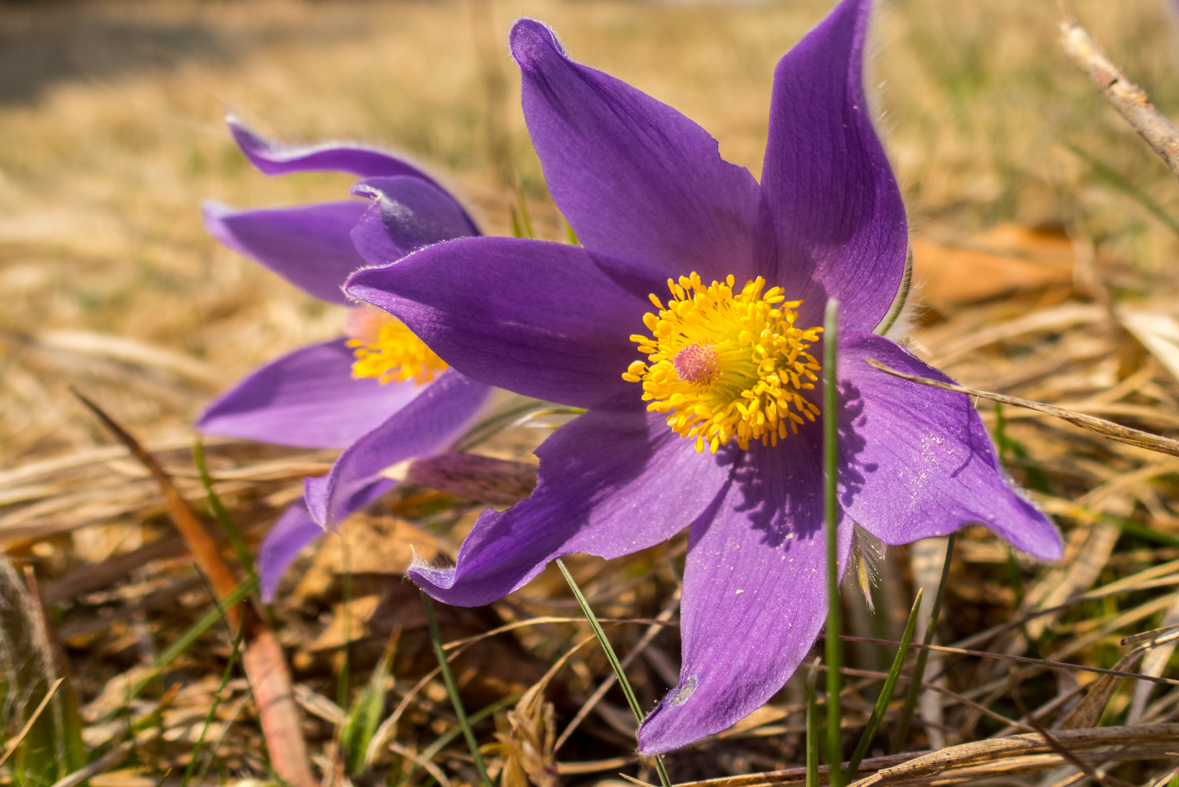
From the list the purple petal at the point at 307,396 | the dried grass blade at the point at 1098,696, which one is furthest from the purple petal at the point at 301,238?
the dried grass blade at the point at 1098,696

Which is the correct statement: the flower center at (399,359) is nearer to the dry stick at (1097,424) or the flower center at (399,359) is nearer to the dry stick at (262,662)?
the dry stick at (262,662)

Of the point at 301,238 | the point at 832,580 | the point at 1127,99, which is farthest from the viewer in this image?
the point at 301,238

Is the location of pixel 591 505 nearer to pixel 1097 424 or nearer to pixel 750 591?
pixel 750 591

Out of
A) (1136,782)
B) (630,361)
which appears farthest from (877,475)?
(1136,782)

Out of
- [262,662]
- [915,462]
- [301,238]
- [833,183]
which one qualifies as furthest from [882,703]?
[301,238]

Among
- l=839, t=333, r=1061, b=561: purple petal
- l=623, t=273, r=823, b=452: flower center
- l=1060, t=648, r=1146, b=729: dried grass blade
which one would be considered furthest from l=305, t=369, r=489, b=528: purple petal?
l=1060, t=648, r=1146, b=729: dried grass blade

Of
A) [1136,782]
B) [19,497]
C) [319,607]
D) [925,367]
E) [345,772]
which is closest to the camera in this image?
[925,367]

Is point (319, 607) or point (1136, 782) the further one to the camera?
point (319, 607)

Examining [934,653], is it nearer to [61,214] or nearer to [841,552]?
[841,552]
